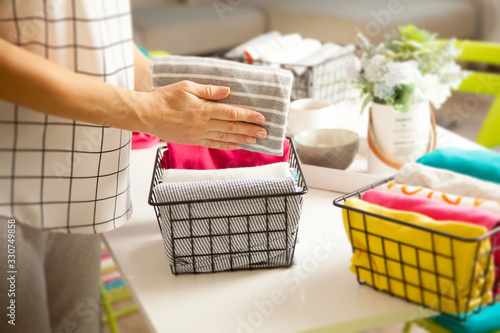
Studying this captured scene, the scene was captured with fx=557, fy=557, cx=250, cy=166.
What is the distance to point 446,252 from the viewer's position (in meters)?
0.71

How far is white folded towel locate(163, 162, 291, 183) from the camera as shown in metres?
0.89

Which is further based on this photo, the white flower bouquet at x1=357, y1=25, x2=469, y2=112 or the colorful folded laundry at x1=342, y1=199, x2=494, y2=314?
the white flower bouquet at x1=357, y1=25, x2=469, y2=112

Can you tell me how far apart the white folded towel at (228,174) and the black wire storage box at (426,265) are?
143 mm

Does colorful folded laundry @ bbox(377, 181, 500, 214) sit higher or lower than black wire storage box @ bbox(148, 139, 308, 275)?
higher

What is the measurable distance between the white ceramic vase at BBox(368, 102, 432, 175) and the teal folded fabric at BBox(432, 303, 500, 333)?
0.45 meters

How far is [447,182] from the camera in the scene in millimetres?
818

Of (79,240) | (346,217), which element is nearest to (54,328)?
(79,240)

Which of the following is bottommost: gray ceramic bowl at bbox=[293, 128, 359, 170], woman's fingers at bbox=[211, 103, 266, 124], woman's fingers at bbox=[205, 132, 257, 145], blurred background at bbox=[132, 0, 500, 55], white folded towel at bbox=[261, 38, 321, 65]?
blurred background at bbox=[132, 0, 500, 55]

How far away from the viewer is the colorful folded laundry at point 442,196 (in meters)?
0.75

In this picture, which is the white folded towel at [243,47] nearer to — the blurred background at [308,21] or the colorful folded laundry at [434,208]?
the colorful folded laundry at [434,208]

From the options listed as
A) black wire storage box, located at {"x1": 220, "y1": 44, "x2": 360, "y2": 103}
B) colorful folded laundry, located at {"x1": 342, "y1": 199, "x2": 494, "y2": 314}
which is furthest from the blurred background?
colorful folded laundry, located at {"x1": 342, "y1": 199, "x2": 494, "y2": 314}

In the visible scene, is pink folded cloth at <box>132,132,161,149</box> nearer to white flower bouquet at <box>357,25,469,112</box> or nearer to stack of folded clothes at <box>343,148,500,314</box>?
white flower bouquet at <box>357,25,469,112</box>

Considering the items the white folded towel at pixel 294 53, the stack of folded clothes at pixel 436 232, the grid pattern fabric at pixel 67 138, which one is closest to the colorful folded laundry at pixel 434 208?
the stack of folded clothes at pixel 436 232

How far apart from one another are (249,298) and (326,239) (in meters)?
0.21
